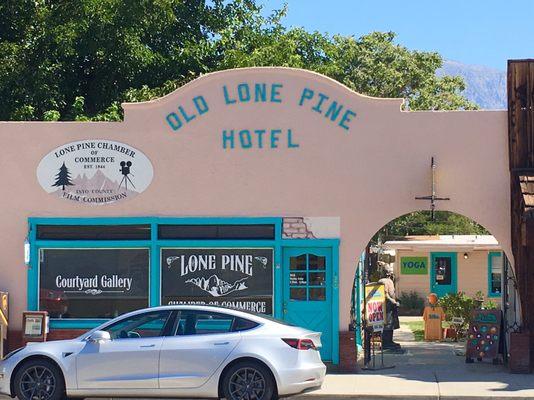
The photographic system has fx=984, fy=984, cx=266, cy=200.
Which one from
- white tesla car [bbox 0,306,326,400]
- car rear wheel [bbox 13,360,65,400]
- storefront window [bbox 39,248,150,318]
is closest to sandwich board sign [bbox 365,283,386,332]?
storefront window [bbox 39,248,150,318]

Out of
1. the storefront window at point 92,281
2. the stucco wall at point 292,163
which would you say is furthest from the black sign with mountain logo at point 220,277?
the stucco wall at point 292,163

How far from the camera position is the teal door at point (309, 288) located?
1734 centimetres

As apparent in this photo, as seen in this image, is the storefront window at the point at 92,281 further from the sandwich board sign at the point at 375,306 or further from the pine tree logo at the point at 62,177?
the sandwich board sign at the point at 375,306

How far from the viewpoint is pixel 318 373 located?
13383 millimetres

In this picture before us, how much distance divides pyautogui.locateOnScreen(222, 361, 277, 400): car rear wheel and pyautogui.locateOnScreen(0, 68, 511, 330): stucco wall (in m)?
4.30

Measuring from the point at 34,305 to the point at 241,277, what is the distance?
3783 mm

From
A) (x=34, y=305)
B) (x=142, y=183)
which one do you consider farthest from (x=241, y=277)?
(x=34, y=305)

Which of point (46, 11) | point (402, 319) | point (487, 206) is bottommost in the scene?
point (402, 319)

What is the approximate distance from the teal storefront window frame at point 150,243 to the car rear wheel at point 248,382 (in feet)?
13.6

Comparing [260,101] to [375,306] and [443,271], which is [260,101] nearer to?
[375,306]

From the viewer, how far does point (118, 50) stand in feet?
82.0

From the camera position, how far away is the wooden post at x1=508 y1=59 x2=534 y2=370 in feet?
55.0

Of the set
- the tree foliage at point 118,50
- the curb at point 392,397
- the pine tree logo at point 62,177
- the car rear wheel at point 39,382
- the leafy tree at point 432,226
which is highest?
the tree foliage at point 118,50

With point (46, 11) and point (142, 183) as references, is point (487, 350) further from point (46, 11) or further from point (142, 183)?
point (46, 11)
